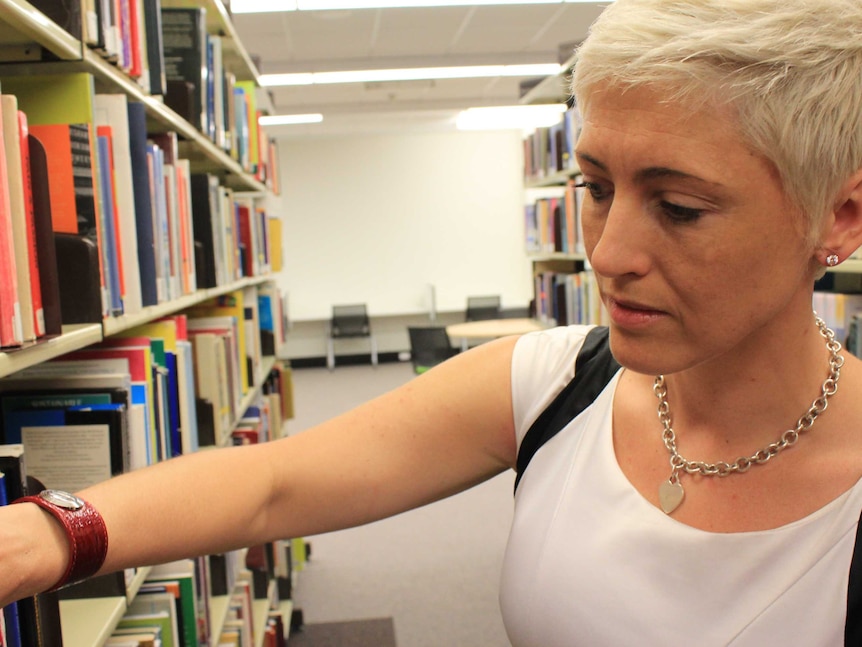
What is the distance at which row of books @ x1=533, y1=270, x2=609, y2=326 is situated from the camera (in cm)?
358

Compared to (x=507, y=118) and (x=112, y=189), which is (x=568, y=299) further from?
(x=507, y=118)

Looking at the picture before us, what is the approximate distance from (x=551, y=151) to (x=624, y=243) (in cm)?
361

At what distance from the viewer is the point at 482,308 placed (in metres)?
9.05

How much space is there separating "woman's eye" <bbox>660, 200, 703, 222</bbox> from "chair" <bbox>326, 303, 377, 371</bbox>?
8.21m

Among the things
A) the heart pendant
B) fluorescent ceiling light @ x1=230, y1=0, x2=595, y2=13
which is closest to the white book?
the heart pendant

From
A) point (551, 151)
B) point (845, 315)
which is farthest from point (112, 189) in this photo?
point (551, 151)

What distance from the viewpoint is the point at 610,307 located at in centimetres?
79

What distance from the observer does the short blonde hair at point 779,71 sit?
0.67m

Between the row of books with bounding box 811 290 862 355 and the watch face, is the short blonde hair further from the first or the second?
the row of books with bounding box 811 290 862 355

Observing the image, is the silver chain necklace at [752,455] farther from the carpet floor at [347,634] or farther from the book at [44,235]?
the carpet floor at [347,634]

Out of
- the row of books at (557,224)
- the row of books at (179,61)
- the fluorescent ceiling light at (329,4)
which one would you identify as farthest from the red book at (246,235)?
the fluorescent ceiling light at (329,4)

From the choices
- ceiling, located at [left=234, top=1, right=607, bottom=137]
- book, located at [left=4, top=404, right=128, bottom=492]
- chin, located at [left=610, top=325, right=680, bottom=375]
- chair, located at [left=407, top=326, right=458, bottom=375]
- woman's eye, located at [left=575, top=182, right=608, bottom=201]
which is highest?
ceiling, located at [left=234, top=1, right=607, bottom=137]

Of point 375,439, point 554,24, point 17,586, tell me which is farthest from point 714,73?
point 554,24

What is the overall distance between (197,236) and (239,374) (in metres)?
0.55
